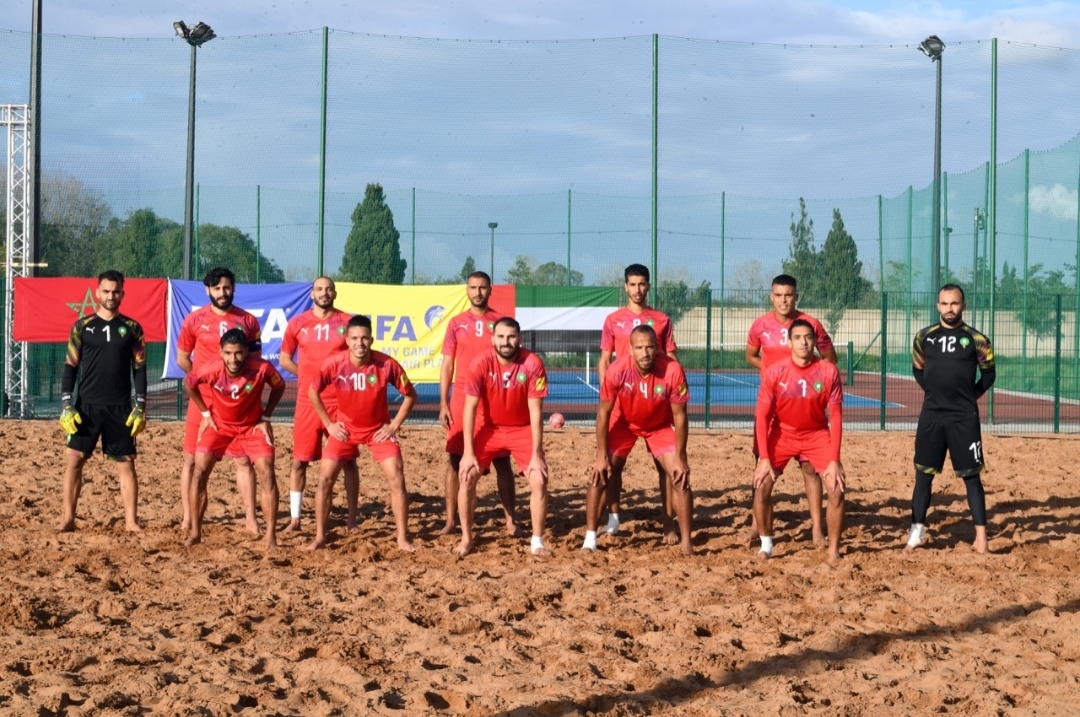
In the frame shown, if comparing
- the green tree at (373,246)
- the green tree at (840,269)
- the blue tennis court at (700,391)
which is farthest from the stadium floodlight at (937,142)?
the green tree at (373,246)

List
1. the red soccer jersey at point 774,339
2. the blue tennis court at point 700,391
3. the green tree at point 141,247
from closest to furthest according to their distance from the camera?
the red soccer jersey at point 774,339, the green tree at point 141,247, the blue tennis court at point 700,391

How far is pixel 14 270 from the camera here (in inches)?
712

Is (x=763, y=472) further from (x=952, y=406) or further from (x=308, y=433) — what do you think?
(x=308, y=433)

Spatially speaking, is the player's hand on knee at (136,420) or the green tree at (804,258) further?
the green tree at (804,258)

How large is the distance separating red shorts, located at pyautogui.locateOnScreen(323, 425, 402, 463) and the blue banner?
24.1 ft

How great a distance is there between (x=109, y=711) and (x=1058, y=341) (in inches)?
594

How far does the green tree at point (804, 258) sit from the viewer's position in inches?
858

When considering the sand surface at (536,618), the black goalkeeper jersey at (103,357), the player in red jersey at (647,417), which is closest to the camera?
the sand surface at (536,618)

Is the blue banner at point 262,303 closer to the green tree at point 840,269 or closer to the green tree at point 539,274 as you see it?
the green tree at point 539,274

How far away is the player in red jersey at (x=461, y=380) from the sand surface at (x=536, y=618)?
324 millimetres

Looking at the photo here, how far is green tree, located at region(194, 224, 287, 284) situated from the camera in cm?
2042

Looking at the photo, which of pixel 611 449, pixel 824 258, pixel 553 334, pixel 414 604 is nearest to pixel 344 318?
pixel 611 449

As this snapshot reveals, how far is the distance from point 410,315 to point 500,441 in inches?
303

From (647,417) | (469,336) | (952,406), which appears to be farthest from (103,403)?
(952,406)
